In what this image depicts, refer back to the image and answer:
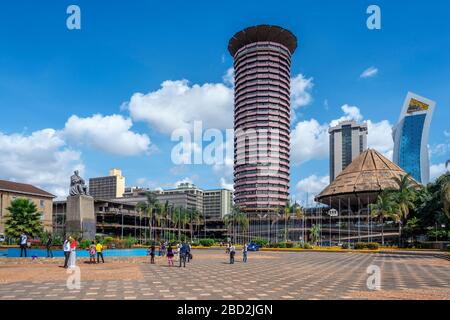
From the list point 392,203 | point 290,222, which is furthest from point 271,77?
point 392,203

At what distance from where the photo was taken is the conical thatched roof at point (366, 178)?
112375 mm

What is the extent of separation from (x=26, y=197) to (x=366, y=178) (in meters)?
86.8

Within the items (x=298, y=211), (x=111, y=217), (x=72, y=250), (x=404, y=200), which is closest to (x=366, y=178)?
(x=298, y=211)

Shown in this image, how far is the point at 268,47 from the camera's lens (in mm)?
161375

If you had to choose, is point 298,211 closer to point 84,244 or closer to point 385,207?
point 385,207

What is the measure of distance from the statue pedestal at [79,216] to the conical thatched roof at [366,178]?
8321cm

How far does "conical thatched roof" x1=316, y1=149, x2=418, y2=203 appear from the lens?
112 meters

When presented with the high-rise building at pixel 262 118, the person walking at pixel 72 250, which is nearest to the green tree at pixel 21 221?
the person walking at pixel 72 250

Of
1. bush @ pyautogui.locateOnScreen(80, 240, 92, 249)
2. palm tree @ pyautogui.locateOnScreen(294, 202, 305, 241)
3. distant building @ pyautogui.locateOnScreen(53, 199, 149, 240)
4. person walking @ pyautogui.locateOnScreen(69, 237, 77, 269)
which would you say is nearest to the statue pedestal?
bush @ pyautogui.locateOnScreen(80, 240, 92, 249)

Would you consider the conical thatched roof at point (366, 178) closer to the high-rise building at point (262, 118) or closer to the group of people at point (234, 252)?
the high-rise building at point (262, 118)

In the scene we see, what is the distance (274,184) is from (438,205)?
9505cm

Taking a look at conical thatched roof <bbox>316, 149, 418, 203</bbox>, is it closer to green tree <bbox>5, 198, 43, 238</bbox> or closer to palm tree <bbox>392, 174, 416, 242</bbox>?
palm tree <bbox>392, 174, 416, 242</bbox>

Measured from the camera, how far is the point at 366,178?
116m
